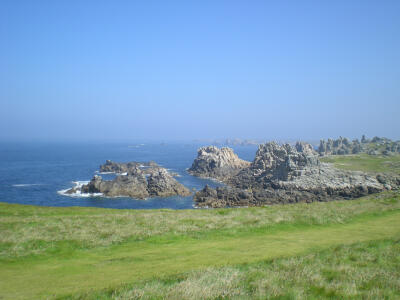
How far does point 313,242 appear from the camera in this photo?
14719 mm

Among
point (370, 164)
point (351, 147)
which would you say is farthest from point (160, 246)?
point (351, 147)

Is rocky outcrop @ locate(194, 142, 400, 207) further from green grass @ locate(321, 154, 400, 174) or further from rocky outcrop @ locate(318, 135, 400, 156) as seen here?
rocky outcrop @ locate(318, 135, 400, 156)

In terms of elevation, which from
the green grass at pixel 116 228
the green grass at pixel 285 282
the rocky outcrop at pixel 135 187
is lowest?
the rocky outcrop at pixel 135 187

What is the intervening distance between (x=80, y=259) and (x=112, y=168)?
108322 mm

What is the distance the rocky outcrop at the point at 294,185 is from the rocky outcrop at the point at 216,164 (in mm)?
16478

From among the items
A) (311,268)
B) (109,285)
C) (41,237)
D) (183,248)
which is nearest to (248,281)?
(311,268)

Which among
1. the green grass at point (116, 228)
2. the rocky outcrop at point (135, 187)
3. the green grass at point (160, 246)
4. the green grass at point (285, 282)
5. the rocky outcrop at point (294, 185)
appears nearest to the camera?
the green grass at point (285, 282)

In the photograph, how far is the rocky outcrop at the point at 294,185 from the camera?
224ft

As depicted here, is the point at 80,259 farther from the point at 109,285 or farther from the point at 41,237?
the point at 109,285

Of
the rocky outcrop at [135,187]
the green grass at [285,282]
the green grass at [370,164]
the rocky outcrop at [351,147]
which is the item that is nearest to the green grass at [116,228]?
the green grass at [285,282]

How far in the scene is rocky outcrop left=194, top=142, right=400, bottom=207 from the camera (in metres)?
68.1

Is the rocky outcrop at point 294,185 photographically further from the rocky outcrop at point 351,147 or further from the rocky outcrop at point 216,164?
the rocky outcrop at point 351,147

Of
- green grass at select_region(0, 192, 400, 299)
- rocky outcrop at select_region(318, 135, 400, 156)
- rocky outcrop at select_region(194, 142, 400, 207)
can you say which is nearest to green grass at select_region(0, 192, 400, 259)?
green grass at select_region(0, 192, 400, 299)

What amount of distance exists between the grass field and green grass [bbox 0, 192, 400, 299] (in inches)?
1.8
